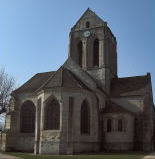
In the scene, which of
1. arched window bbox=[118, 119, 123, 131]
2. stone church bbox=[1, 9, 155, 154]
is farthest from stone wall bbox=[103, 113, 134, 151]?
arched window bbox=[118, 119, 123, 131]

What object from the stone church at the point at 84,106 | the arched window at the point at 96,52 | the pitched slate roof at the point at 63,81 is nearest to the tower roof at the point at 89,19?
the stone church at the point at 84,106

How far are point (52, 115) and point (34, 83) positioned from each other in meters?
9.45

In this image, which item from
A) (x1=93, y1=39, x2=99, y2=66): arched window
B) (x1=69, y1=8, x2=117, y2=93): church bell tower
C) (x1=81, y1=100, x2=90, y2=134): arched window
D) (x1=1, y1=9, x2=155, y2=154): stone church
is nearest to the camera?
(x1=1, y1=9, x2=155, y2=154): stone church

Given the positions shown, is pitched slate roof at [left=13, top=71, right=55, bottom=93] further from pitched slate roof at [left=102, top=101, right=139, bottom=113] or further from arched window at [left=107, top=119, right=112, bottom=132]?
arched window at [left=107, top=119, right=112, bottom=132]

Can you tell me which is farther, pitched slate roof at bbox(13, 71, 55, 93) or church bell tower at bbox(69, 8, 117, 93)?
church bell tower at bbox(69, 8, 117, 93)

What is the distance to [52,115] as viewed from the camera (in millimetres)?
34938

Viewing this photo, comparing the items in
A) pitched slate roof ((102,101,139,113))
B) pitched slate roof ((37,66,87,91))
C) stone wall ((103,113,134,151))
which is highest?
pitched slate roof ((37,66,87,91))

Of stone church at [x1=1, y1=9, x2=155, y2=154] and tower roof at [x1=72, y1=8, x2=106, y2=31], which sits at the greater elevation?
tower roof at [x1=72, y1=8, x2=106, y2=31]

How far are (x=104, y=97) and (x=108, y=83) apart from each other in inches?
128

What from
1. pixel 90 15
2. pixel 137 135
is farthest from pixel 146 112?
pixel 90 15

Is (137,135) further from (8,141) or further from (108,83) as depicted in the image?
(8,141)

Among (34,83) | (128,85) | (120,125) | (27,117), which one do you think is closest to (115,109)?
(120,125)

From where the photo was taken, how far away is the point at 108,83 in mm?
44312

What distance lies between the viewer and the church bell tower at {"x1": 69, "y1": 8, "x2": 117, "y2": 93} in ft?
146
